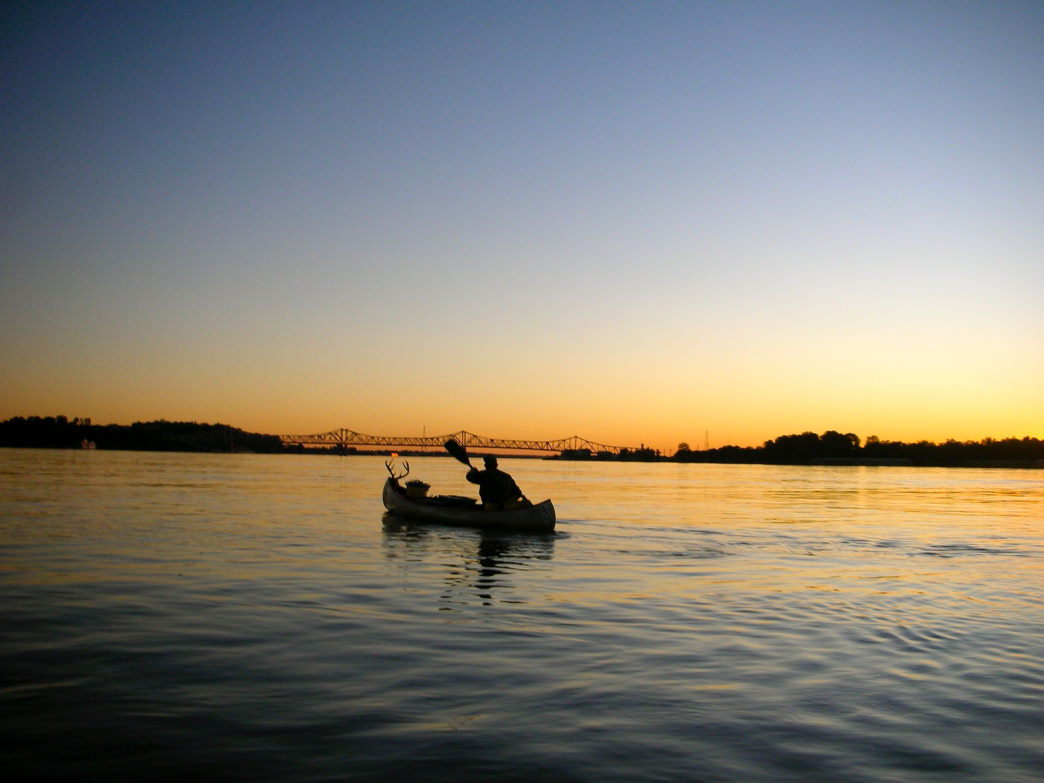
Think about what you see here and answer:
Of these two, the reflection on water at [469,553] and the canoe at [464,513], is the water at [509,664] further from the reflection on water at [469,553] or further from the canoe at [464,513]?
the canoe at [464,513]

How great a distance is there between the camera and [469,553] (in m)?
21.5

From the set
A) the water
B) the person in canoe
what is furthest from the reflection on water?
the person in canoe

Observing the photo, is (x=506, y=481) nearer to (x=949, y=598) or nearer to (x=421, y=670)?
(x=949, y=598)

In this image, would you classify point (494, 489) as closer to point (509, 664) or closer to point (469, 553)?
point (469, 553)

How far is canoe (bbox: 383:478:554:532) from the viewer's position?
26.1 metres

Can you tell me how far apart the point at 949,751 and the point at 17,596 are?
42.9ft

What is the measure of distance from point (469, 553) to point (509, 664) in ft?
39.9

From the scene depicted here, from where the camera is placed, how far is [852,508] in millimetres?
45469

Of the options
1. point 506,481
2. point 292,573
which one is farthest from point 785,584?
point 506,481

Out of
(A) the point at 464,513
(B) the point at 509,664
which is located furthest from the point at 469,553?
(B) the point at 509,664

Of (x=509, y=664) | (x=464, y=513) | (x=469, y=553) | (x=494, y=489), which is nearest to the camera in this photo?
(x=509, y=664)

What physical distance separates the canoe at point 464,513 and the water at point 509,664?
456 centimetres

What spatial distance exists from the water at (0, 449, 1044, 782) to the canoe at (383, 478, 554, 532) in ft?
15.0

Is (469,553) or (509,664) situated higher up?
(509,664)
